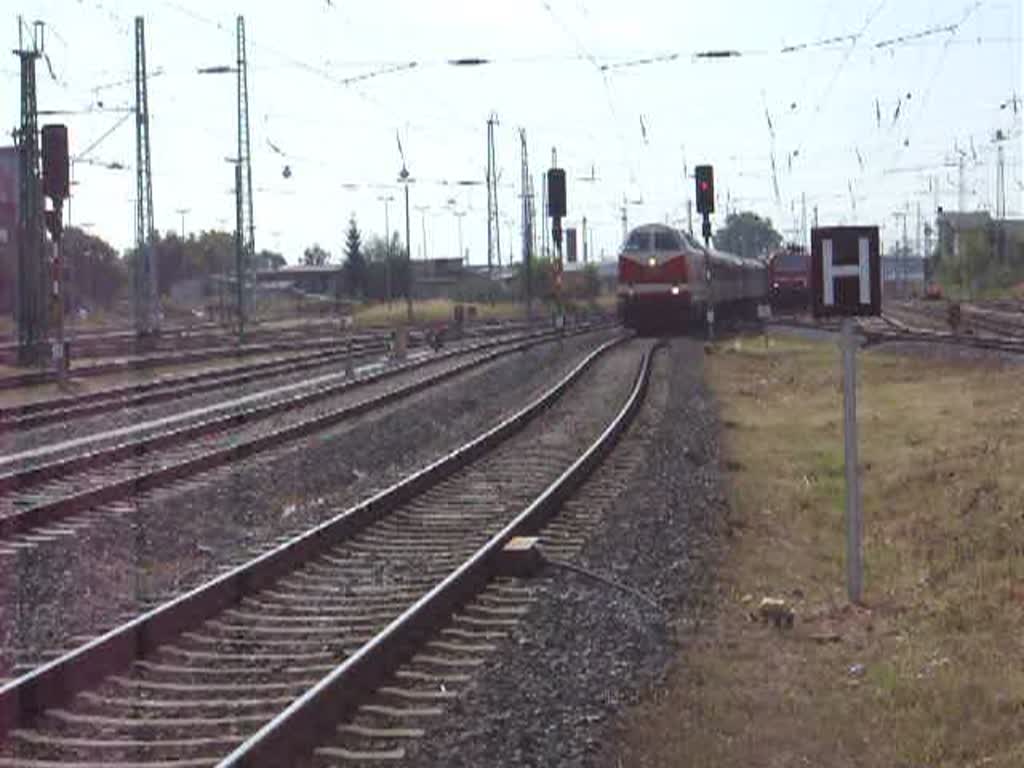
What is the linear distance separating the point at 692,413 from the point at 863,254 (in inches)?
605

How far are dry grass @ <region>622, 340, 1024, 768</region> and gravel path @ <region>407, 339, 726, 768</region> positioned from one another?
19 centimetres

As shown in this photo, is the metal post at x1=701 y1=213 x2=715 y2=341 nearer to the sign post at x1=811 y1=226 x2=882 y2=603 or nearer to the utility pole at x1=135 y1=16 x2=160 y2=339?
the utility pole at x1=135 y1=16 x2=160 y2=339

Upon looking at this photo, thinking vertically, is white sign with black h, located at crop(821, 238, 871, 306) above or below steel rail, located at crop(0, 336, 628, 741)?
above

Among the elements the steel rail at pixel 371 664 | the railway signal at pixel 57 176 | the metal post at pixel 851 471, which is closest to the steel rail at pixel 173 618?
the steel rail at pixel 371 664

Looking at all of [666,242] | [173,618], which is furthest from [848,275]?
[666,242]

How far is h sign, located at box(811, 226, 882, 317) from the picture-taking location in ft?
34.2

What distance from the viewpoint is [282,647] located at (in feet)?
29.9

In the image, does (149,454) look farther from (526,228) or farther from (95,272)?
(95,272)

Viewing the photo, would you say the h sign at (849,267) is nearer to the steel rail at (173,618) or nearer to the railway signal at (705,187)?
the steel rail at (173,618)

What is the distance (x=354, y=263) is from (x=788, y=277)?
50.7 metres

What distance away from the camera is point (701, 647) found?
9.09m

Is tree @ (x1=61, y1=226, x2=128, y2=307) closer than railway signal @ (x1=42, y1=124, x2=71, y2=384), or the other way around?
railway signal @ (x1=42, y1=124, x2=71, y2=384)

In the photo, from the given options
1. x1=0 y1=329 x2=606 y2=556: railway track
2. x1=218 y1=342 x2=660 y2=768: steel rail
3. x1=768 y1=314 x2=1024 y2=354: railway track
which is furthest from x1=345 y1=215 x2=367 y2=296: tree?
x1=218 y1=342 x2=660 y2=768: steel rail

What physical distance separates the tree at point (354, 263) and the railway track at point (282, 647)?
354 feet
